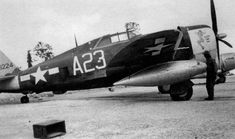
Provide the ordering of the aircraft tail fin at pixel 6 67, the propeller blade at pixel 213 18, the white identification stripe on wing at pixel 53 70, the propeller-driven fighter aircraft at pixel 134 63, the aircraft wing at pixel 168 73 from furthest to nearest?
1. the aircraft tail fin at pixel 6 67
2. the white identification stripe on wing at pixel 53 70
3. the propeller blade at pixel 213 18
4. the propeller-driven fighter aircraft at pixel 134 63
5. the aircraft wing at pixel 168 73

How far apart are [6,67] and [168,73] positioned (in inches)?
296

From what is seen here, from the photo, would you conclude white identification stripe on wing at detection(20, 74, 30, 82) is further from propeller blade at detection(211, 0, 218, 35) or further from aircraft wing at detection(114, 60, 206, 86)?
propeller blade at detection(211, 0, 218, 35)

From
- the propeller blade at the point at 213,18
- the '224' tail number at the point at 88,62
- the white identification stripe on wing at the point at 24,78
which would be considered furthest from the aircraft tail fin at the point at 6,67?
the propeller blade at the point at 213,18

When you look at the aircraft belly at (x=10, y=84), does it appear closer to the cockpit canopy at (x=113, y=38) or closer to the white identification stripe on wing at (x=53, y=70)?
the white identification stripe on wing at (x=53, y=70)

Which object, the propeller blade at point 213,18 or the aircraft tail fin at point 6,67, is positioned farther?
the aircraft tail fin at point 6,67

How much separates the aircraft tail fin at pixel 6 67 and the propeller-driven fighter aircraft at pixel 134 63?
1004 mm

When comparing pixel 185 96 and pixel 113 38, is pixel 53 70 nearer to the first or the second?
pixel 113 38

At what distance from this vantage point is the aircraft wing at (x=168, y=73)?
27.5 ft

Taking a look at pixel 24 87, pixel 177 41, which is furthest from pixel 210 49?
pixel 24 87

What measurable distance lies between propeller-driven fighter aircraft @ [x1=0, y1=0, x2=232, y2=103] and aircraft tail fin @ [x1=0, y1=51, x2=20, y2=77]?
1004 mm

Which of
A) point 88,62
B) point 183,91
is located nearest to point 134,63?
point 88,62

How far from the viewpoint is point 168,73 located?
27.8ft

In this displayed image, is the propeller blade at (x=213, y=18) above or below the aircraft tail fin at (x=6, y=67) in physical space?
above

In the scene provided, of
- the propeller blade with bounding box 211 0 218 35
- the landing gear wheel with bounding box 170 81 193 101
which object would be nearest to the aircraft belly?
the landing gear wheel with bounding box 170 81 193 101
